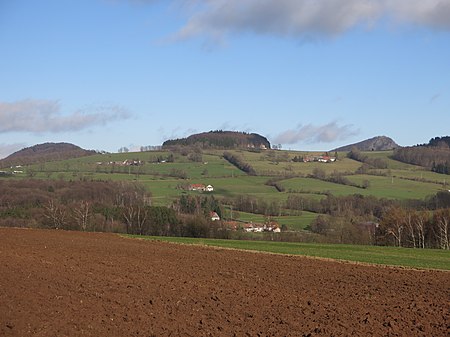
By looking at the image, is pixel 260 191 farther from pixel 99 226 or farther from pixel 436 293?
pixel 436 293

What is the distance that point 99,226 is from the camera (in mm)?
77938

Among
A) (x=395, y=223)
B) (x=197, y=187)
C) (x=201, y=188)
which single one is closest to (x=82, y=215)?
(x=197, y=187)

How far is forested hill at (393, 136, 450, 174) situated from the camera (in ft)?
434

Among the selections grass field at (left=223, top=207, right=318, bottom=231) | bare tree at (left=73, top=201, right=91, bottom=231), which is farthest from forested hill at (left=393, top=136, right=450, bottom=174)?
bare tree at (left=73, top=201, right=91, bottom=231)

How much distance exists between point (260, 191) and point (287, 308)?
92.8 meters

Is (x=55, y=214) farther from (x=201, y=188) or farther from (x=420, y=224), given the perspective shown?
(x=420, y=224)

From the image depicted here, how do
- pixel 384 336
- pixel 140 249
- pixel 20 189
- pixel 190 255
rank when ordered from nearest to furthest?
1. pixel 384 336
2. pixel 190 255
3. pixel 140 249
4. pixel 20 189

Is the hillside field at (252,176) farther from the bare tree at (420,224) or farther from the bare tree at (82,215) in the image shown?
the bare tree at (82,215)

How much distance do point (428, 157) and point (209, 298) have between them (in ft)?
442

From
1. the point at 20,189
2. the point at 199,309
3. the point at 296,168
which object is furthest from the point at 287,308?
the point at 296,168

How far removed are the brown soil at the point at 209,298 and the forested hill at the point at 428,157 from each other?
109236 millimetres

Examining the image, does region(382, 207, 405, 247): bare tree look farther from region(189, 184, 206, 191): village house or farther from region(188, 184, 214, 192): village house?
region(189, 184, 206, 191): village house

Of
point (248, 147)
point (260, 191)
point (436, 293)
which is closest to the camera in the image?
point (436, 293)

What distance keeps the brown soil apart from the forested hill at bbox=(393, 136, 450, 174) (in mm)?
109236
